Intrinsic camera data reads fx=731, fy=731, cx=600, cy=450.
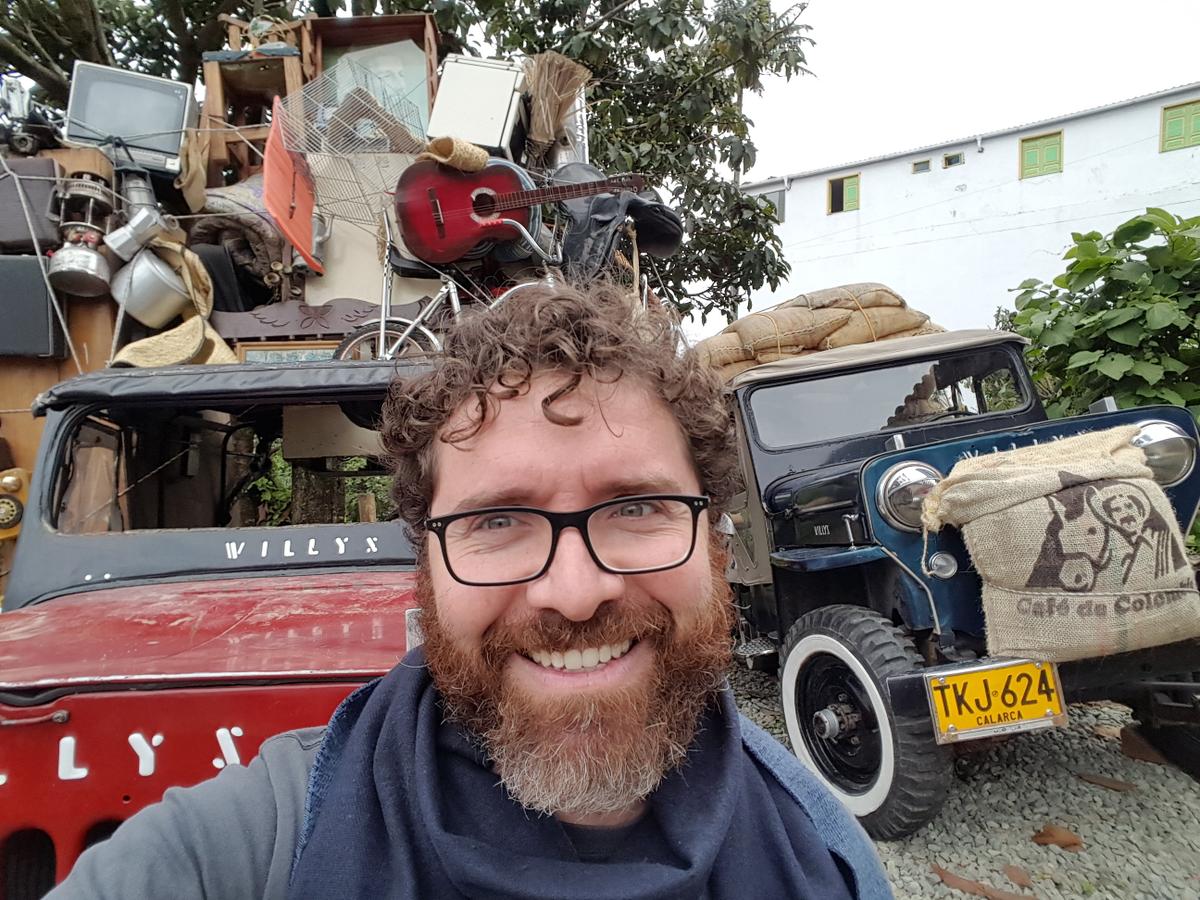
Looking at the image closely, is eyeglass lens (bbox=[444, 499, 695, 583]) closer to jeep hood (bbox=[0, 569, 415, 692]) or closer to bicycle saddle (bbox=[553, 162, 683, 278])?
jeep hood (bbox=[0, 569, 415, 692])

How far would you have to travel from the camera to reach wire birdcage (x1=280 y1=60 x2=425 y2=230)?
5.18 meters

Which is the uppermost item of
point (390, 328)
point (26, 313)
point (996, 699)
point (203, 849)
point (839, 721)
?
point (26, 313)

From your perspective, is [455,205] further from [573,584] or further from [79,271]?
[573,584]

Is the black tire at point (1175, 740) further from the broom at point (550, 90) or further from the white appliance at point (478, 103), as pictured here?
the broom at point (550, 90)

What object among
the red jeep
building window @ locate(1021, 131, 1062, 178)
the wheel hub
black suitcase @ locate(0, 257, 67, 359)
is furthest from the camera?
building window @ locate(1021, 131, 1062, 178)

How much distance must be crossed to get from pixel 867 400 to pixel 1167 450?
4.11 feet

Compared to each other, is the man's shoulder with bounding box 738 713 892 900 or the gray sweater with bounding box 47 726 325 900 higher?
the gray sweater with bounding box 47 726 325 900

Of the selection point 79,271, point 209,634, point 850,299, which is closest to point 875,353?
point 850,299

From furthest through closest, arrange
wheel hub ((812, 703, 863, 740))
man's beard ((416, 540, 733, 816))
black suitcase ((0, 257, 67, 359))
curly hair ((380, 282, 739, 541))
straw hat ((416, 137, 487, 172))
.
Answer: black suitcase ((0, 257, 67, 359))
straw hat ((416, 137, 487, 172))
wheel hub ((812, 703, 863, 740))
curly hair ((380, 282, 739, 541))
man's beard ((416, 540, 733, 816))

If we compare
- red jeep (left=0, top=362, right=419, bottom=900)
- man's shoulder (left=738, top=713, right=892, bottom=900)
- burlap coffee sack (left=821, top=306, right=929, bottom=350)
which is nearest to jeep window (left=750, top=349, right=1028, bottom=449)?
burlap coffee sack (left=821, top=306, right=929, bottom=350)

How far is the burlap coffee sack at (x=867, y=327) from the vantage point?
4.50 m

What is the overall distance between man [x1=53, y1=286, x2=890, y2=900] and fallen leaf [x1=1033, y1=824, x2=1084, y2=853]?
1.94 metres

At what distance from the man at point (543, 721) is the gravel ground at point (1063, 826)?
5.74ft

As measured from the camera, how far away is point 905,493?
2.59 metres
